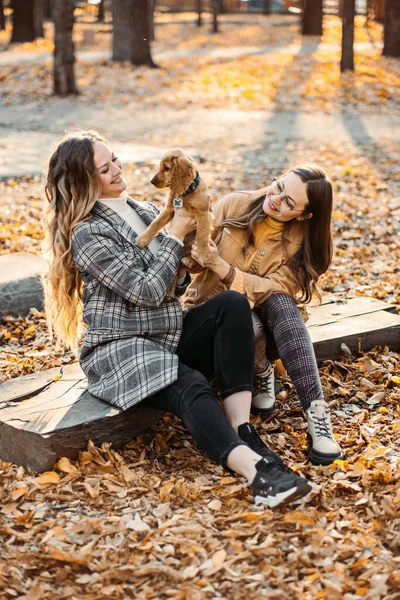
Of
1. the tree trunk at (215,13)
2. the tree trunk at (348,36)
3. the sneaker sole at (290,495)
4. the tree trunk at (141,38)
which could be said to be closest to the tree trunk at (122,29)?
the tree trunk at (141,38)

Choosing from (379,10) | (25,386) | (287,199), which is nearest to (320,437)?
(287,199)

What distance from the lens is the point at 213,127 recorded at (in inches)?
475

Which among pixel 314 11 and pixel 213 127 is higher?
pixel 314 11

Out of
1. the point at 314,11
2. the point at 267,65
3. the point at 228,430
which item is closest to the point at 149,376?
the point at 228,430

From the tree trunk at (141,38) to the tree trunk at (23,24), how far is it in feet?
19.4

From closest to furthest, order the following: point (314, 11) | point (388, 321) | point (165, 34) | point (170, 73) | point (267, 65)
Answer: point (388, 321)
point (170, 73)
point (267, 65)
point (314, 11)
point (165, 34)

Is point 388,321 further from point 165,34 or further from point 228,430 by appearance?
point 165,34

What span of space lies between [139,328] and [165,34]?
1012 inches

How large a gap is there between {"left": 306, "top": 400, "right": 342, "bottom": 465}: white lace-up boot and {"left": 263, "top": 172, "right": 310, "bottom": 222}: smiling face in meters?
0.88

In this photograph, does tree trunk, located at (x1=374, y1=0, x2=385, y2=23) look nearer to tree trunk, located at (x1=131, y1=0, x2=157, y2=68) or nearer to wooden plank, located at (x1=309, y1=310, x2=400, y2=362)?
tree trunk, located at (x1=131, y1=0, x2=157, y2=68)

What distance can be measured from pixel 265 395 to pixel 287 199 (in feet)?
3.10

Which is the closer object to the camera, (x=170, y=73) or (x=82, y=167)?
(x=82, y=167)

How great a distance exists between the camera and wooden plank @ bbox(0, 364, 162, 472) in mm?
3334

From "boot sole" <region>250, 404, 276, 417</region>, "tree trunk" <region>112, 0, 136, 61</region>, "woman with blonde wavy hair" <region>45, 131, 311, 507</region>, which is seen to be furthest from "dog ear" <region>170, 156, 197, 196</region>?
"tree trunk" <region>112, 0, 136, 61</region>
